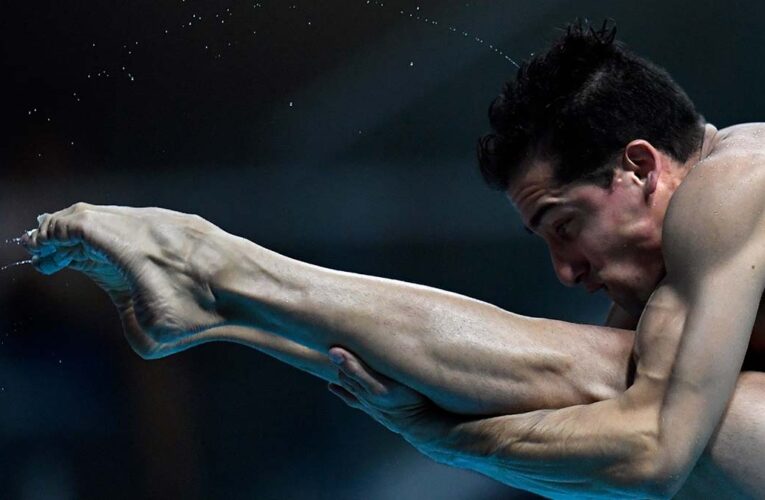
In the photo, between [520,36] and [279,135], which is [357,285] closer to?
[279,135]

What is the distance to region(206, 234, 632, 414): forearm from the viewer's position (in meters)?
1.60

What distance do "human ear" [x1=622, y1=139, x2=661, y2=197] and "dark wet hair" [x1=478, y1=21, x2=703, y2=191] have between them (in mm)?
19

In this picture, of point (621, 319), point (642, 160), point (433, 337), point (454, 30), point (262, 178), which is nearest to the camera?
point (433, 337)

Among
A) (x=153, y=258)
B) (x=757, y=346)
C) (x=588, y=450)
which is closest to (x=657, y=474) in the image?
(x=588, y=450)

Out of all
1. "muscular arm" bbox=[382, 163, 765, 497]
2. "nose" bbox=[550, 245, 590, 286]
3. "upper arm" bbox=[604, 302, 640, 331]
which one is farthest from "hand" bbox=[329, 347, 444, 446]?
"upper arm" bbox=[604, 302, 640, 331]

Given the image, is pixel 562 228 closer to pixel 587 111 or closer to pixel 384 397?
pixel 587 111

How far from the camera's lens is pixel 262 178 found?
109 inches

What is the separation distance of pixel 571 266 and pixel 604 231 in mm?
87

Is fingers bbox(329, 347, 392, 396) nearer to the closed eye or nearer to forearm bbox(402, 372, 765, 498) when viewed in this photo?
forearm bbox(402, 372, 765, 498)

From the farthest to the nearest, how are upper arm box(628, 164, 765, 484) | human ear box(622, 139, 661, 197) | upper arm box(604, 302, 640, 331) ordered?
upper arm box(604, 302, 640, 331) → human ear box(622, 139, 661, 197) → upper arm box(628, 164, 765, 484)

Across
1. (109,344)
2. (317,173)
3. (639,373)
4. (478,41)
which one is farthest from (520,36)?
(639,373)

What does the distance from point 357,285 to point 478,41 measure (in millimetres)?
1436

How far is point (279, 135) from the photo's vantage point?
278 centimetres

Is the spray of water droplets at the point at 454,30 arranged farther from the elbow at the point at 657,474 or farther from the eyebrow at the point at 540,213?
the elbow at the point at 657,474
